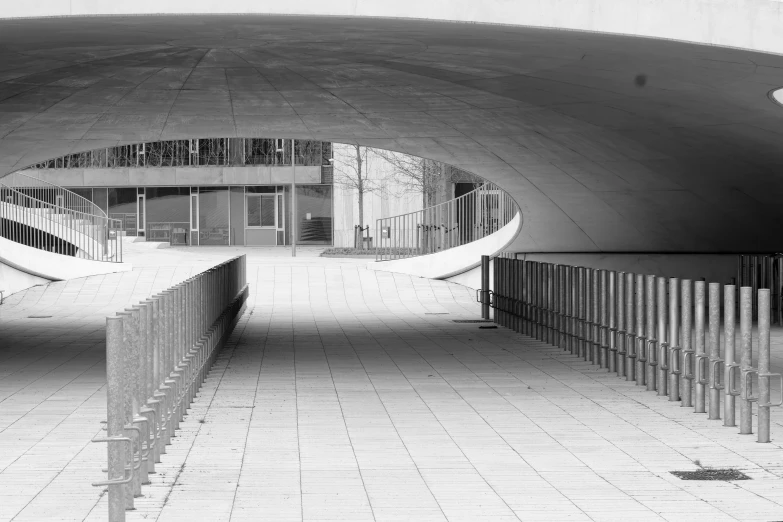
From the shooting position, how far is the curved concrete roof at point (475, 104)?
36.0 ft

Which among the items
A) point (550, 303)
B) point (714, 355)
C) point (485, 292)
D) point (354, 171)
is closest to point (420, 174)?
point (354, 171)

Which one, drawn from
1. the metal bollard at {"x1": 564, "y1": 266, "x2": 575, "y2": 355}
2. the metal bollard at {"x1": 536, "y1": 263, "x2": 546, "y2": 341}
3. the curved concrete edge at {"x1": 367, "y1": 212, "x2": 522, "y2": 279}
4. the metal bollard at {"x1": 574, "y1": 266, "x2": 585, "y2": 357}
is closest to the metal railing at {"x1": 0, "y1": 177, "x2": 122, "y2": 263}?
the curved concrete edge at {"x1": 367, "y1": 212, "x2": 522, "y2": 279}

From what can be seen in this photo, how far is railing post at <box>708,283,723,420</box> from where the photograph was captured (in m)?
9.16

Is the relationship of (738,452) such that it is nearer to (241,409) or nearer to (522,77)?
(241,409)

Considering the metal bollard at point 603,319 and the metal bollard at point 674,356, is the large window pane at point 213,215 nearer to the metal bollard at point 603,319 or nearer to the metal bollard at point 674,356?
the metal bollard at point 603,319

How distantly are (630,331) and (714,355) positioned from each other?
7.82ft

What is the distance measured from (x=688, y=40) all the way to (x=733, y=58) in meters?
1.02

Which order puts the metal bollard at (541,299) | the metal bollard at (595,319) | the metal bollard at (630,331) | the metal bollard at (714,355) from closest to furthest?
1. the metal bollard at (714,355)
2. the metal bollard at (630,331)
3. the metal bollard at (595,319)
4. the metal bollard at (541,299)

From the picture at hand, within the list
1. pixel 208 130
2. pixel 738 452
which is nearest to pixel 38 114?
pixel 208 130

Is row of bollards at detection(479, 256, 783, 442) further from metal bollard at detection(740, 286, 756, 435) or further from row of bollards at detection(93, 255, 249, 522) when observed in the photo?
row of bollards at detection(93, 255, 249, 522)

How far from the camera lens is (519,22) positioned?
970 centimetres

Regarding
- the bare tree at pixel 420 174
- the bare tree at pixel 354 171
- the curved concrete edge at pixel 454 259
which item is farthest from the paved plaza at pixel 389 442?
the bare tree at pixel 354 171

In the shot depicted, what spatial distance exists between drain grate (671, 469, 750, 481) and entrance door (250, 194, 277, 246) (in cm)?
4363

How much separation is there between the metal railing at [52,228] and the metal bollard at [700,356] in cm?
2113
